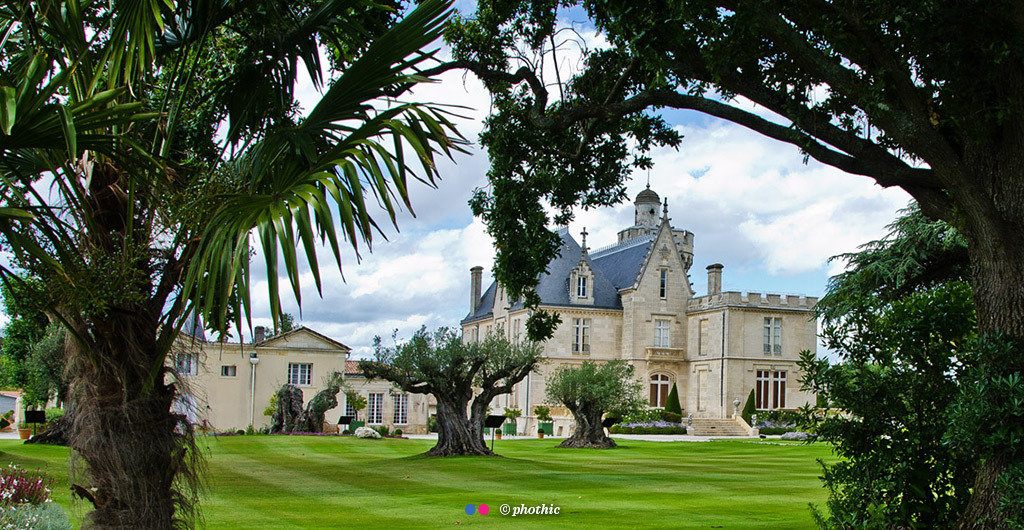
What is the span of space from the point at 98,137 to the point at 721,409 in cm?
4774

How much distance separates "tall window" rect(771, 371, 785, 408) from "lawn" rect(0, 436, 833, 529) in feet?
78.2

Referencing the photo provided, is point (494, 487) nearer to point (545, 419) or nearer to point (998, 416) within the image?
point (998, 416)

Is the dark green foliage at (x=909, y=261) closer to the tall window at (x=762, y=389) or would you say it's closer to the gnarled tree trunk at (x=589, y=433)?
the gnarled tree trunk at (x=589, y=433)

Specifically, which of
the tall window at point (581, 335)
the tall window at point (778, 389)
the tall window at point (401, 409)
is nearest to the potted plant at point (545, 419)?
the tall window at point (581, 335)

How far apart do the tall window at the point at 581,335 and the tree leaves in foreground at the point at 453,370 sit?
83.6 feet

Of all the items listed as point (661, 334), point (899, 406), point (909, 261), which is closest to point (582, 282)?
point (661, 334)

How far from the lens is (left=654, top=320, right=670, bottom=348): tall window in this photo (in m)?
52.5

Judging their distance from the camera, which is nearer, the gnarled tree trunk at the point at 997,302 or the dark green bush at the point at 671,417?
the gnarled tree trunk at the point at 997,302

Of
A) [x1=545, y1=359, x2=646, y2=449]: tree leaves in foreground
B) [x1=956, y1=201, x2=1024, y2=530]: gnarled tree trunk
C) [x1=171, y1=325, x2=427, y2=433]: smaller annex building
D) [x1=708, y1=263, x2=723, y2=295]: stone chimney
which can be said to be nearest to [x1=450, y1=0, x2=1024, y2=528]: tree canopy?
[x1=956, y1=201, x2=1024, y2=530]: gnarled tree trunk

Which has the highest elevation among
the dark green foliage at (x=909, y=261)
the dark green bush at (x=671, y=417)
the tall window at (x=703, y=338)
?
the dark green foliage at (x=909, y=261)

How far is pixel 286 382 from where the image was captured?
140ft

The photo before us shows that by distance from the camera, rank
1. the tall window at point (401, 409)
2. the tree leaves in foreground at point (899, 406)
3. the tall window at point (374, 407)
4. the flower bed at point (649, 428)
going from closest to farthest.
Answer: the tree leaves in foreground at point (899, 406) → the flower bed at point (649, 428) → the tall window at point (374, 407) → the tall window at point (401, 409)

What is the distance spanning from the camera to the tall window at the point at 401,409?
145 ft

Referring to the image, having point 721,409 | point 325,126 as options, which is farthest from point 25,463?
point 721,409
